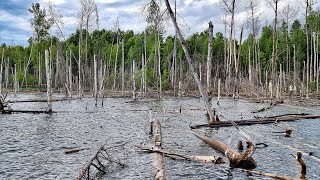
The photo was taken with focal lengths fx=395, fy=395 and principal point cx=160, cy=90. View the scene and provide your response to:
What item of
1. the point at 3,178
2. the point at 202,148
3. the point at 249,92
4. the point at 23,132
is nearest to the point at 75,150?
the point at 3,178

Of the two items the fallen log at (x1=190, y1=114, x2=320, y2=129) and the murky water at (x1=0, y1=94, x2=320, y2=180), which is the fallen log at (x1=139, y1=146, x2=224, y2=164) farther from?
the fallen log at (x1=190, y1=114, x2=320, y2=129)

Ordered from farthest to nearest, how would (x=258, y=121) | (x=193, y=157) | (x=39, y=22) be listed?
(x=39, y=22) < (x=258, y=121) < (x=193, y=157)

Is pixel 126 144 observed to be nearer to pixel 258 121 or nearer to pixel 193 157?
pixel 193 157

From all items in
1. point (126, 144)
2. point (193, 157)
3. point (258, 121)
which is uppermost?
point (258, 121)

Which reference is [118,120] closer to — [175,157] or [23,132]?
[23,132]

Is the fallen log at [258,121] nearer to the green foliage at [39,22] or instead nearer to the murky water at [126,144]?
the murky water at [126,144]

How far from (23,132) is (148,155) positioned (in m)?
9.25

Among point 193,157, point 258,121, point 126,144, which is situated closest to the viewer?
point 193,157

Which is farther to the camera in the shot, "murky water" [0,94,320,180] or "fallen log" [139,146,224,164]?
"fallen log" [139,146,224,164]

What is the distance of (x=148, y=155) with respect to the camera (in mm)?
14680

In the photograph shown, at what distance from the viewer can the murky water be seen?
12109mm

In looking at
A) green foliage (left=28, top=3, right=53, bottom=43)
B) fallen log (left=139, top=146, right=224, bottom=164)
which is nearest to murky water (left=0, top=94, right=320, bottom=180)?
fallen log (left=139, top=146, right=224, bottom=164)

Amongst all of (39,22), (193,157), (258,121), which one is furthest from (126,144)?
(39,22)

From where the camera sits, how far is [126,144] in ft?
56.0
